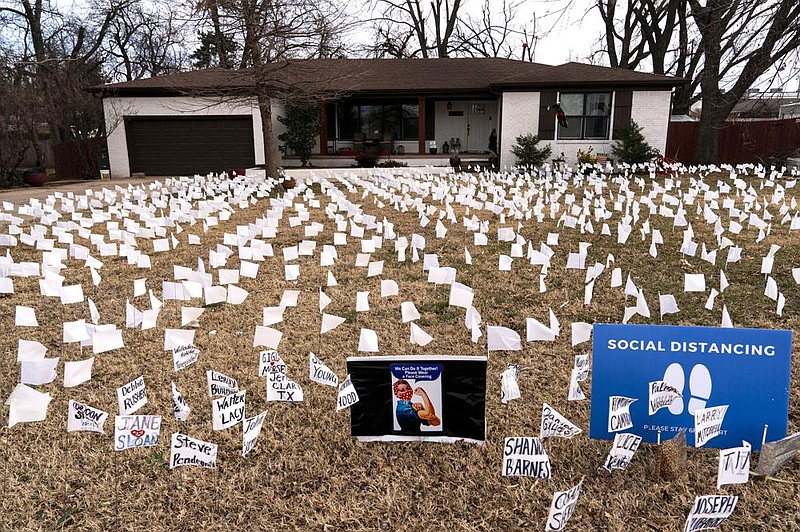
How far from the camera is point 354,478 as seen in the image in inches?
108

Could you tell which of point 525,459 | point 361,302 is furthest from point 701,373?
point 361,302

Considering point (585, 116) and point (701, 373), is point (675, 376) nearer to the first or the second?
point (701, 373)

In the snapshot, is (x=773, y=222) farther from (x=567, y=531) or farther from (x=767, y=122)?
(x=767, y=122)

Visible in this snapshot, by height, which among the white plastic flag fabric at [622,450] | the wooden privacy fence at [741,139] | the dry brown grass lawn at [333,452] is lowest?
the dry brown grass lawn at [333,452]

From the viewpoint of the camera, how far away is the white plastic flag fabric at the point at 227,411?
2.88 meters

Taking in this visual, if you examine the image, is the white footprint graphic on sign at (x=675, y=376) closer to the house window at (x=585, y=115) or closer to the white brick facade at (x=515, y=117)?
the white brick facade at (x=515, y=117)

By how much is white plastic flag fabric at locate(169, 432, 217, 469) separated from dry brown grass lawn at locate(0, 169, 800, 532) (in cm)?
14

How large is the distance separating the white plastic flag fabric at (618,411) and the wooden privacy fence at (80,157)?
2363 cm

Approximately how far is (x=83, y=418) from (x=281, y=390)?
986 millimetres

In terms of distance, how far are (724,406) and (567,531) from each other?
960 millimetres

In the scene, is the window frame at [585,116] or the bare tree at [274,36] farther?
the window frame at [585,116]

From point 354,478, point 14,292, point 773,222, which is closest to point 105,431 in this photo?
point 354,478

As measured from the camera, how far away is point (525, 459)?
262 centimetres

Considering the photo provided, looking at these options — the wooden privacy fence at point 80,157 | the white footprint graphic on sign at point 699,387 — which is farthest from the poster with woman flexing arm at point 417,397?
the wooden privacy fence at point 80,157
